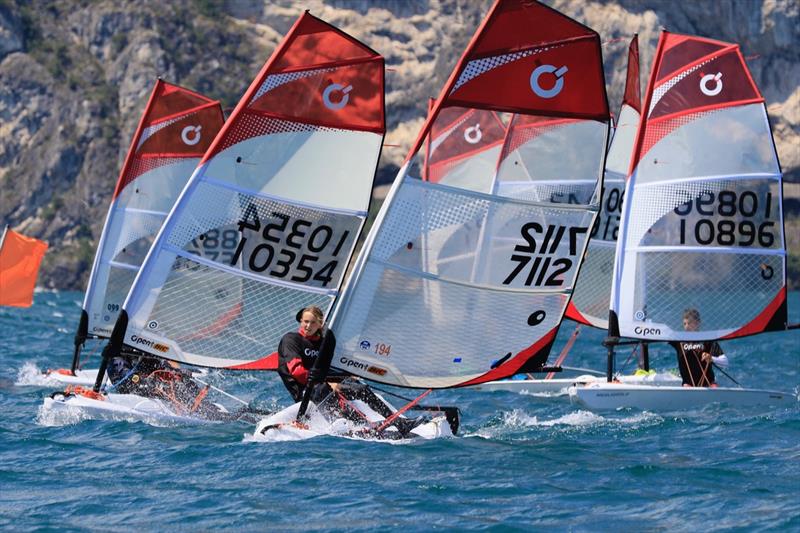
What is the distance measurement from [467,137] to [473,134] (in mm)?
129

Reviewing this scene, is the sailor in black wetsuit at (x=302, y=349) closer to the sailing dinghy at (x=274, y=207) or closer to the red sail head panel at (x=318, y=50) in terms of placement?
the sailing dinghy at (x=274, y=207)

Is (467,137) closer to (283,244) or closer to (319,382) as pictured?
(283,244)

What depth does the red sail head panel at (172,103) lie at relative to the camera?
A: 19.2 meters

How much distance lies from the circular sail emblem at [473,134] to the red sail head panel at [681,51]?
172 inches

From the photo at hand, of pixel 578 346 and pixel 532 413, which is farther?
pixel 578 346

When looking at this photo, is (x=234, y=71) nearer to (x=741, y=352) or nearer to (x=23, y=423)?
(x=741, y=352)

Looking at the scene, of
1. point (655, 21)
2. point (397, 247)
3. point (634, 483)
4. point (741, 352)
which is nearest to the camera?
point (634, 483)

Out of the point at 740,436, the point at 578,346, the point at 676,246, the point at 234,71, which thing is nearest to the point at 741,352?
the point at 578,346

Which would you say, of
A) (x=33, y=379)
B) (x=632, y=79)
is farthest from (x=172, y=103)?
(x=632, y=79)

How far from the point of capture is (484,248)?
1280cm

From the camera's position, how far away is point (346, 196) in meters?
14.0

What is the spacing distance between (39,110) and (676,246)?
98982mm

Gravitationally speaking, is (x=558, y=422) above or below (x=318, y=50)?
below

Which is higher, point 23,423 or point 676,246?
point 676,246
